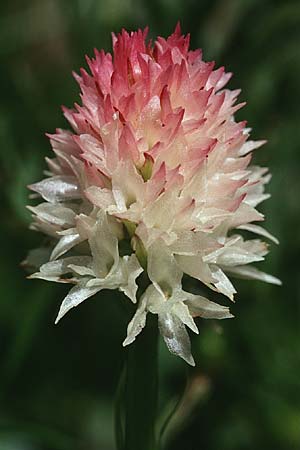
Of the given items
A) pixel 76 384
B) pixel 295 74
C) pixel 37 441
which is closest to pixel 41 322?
pixel 76 384

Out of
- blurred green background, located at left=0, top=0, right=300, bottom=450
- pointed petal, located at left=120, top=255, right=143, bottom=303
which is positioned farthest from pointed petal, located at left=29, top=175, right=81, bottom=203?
blurred green background, located at left=0, top=0, right=300, bottom=450

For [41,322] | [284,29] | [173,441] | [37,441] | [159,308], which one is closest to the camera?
[159,308]

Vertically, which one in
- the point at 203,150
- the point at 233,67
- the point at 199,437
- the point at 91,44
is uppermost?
the point at 91,44

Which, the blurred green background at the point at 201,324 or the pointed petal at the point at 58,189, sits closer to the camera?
the pointed petal at the point at 58,189

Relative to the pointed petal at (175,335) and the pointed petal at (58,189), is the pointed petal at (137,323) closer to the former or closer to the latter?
the pointed petal at (175,335)

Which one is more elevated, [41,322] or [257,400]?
[41,322]

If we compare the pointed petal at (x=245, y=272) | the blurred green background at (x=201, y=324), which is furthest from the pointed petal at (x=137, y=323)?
the blurred green background at (x=201, y=324)

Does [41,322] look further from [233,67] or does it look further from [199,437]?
[233,67]
